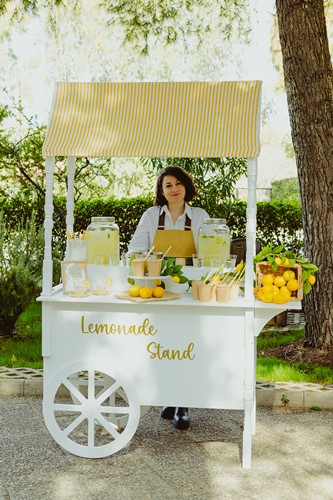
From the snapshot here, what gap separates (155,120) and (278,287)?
1.10 meters

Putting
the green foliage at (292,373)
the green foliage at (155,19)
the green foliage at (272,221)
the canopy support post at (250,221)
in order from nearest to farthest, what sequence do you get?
1. the canopy support post at (250,221)
2. the green foliage at (292,373)
3. the green foliage at (155,19)
4. the green foliage at (272,221)

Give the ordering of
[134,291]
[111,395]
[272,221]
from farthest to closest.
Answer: [272,221] → [111,395] → [134,291]

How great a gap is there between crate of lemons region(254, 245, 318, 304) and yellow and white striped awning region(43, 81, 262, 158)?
0.61 metres

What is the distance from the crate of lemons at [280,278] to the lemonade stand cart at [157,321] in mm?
80

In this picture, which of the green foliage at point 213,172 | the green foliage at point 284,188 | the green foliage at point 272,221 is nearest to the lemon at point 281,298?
the green foliage at point 213,172

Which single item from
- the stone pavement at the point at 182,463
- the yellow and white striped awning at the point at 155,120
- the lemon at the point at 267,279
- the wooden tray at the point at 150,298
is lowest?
the stone pavement at the point at 182,463

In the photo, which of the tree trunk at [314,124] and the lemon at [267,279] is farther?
the tree trunk at [314,124]

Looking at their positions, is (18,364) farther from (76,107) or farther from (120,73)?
(120,73)

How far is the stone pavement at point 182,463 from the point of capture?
3.44m

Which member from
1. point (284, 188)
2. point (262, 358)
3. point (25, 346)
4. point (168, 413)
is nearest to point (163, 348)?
point (168, 413)

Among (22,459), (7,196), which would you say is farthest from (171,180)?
(7,196)

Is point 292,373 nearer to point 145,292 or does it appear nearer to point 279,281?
point 279,281

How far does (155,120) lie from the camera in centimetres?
386

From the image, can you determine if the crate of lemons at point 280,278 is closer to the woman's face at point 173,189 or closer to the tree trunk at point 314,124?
the woman's face at point 173,189
